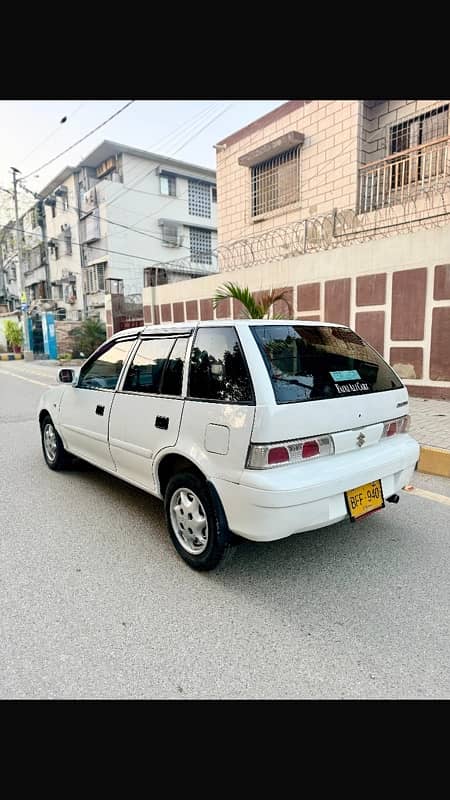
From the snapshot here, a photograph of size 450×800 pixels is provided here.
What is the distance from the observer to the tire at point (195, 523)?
2713 mm

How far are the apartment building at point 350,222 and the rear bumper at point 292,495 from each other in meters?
5.47

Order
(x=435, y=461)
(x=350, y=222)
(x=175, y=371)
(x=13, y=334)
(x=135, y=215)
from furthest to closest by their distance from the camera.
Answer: (x=13, y=334) → (x=135, y=215) → (x=350, y=222) → (x=435, y=461) → (x=175, y=371)

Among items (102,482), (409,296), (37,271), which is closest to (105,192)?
(37,271)

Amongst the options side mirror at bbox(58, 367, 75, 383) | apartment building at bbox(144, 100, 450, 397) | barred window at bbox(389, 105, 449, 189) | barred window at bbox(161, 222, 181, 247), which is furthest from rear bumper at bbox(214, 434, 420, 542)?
barred window at bbox(161, 222, 181, 247)

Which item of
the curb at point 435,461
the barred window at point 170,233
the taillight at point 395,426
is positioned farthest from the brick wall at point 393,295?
the barred window at point 170,233

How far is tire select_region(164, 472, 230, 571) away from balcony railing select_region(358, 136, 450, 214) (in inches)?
299

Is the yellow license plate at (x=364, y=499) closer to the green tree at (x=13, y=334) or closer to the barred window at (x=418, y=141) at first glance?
the barred window at (x=418, y=141)

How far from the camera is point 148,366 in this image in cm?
346

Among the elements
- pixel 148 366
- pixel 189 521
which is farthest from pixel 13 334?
pixel 189 521

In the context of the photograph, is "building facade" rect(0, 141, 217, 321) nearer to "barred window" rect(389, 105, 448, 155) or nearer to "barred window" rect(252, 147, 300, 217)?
"barred window" rect(252, 147, 300, 217)

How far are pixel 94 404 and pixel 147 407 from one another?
0.96 metres

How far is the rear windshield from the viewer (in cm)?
266

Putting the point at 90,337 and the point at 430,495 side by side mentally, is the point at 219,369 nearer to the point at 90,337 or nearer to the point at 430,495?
the point at 430,495
